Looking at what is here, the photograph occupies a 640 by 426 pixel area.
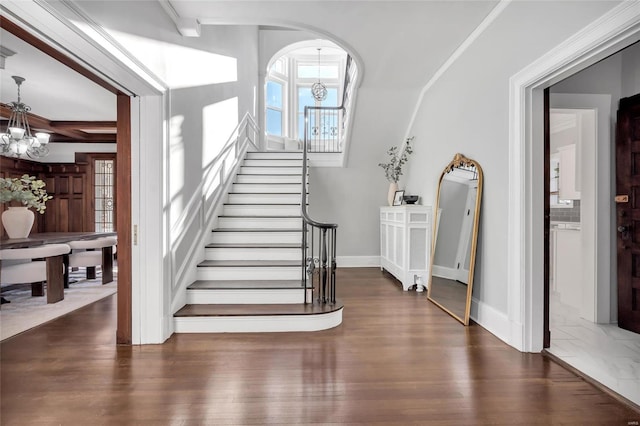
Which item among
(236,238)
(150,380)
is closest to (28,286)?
(236,238)

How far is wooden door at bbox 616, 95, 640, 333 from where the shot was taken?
2910 millimetres

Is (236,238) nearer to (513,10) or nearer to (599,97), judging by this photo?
(513,10)

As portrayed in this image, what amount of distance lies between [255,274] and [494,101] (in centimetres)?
286

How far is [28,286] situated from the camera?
4.91m

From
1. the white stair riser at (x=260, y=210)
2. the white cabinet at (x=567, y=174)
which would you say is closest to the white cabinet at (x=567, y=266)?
the white cabinet at (x=567, y=174)

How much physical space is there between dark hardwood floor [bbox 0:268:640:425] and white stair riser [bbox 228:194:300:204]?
7.61ft

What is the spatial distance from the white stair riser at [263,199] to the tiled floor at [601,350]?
3437 millimetres

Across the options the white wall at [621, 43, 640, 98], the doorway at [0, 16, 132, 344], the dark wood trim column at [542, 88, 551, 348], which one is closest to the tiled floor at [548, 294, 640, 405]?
the dark wood trim column at [542, 88, 551, 348]

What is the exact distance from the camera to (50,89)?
4738mm

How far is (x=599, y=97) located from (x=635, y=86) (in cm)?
29

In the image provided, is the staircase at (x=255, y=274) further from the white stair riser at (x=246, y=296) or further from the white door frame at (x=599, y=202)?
the white door frame at (x=599, y=202)

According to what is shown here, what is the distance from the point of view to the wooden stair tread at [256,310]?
2971mm

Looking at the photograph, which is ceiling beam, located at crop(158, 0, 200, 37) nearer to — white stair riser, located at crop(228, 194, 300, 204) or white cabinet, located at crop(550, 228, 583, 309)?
white stair riser, located at crop(228, 194, 300, 204)

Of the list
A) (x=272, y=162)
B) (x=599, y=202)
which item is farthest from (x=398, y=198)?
(x=599, y=202)
